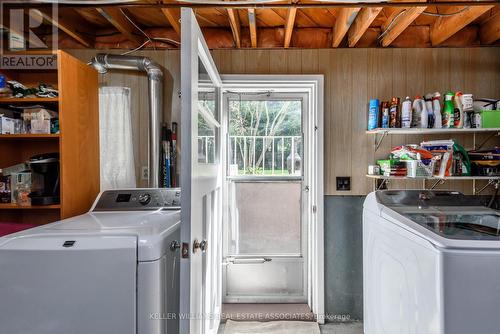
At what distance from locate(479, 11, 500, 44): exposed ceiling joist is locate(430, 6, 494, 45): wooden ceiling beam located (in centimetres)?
36

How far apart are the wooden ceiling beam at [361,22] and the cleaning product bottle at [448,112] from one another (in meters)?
0.80

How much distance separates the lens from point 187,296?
121 cm

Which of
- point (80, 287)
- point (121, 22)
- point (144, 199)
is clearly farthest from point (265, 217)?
point (121, 22)

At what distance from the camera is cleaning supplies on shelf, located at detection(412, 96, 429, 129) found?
2.14 meters

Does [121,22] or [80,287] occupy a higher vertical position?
[121,22]

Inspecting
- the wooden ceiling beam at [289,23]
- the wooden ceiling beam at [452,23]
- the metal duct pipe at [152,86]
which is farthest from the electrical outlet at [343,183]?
the metal duct pipe at [152,86]

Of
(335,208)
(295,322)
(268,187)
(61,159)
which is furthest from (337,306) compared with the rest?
(61,159)

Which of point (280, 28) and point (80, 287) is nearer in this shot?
point (80, 287)

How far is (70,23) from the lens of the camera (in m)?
2.26

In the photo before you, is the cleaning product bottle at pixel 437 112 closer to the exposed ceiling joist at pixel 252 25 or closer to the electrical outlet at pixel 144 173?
the exposed ceiling joist at pixel 252 25

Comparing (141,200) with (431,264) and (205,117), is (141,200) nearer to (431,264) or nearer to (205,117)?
(205,117)

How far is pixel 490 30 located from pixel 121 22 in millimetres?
2817

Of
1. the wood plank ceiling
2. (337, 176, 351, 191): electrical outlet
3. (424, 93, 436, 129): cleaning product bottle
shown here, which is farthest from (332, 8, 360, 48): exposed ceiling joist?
(337, 176, 351, 191): electrical outlet

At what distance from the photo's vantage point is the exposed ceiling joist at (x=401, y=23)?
1815 millimetres
